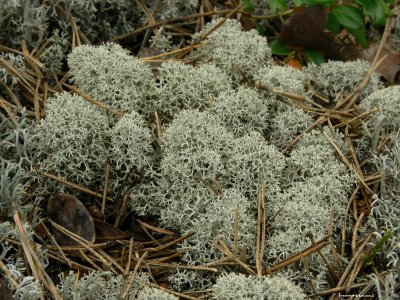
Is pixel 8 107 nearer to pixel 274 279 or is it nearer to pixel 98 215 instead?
pixel 98 215

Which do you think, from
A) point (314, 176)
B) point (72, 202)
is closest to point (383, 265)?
point (314, 176)

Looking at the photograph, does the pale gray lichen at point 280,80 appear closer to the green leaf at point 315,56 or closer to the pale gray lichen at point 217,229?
the green leaf at point 315,56

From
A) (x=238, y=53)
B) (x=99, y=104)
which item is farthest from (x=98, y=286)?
(x=238, y=53)

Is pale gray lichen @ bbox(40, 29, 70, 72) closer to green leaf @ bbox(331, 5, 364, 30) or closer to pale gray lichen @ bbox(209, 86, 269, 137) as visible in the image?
pale gray lichen @ bbox(209, 86, 269, 137)

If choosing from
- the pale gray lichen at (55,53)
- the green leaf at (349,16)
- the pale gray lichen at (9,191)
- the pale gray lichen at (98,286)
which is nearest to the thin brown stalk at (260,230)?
the pale gray lichen at (98,286)

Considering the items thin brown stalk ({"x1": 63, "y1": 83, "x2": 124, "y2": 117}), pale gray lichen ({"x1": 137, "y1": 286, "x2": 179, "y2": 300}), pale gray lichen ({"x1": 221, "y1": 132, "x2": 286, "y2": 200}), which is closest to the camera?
pale gray lichen ({"x1": 137, "y1": 286, "x2": 179, "y2": 300})

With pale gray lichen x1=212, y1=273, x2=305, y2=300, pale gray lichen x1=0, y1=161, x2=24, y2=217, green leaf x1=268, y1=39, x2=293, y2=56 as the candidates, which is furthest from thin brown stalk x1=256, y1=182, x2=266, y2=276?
green leaf x1=268, y1=39, x2=293, y2=56
